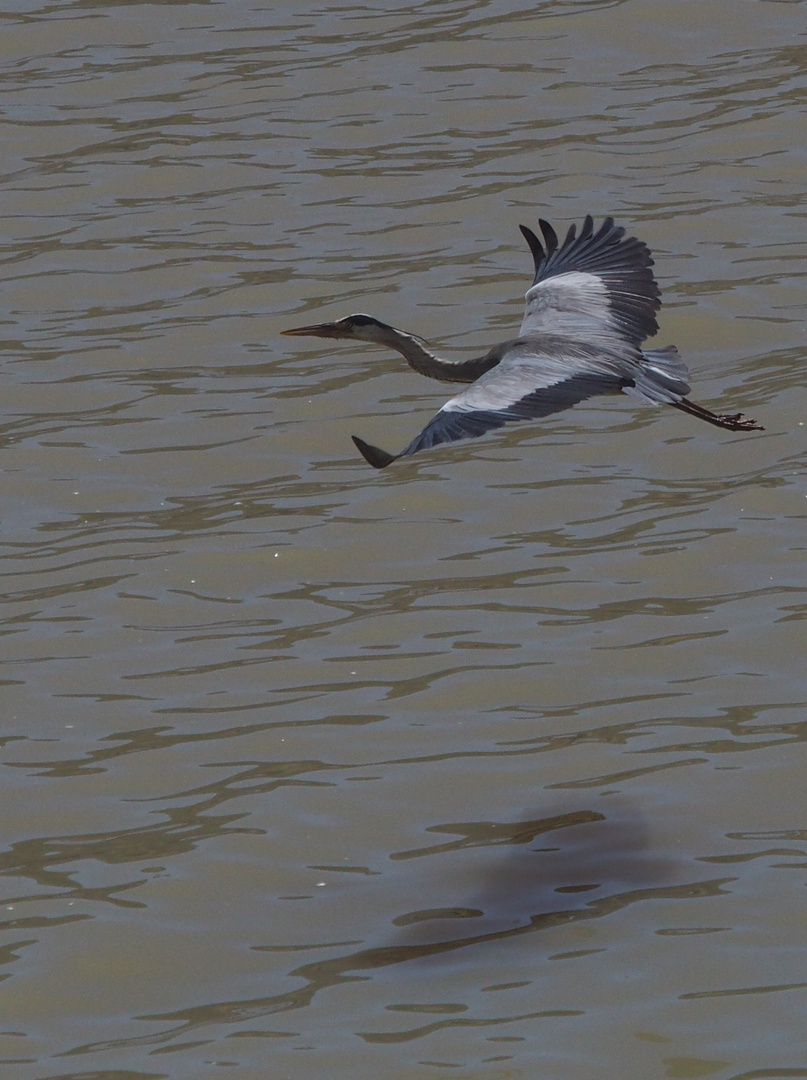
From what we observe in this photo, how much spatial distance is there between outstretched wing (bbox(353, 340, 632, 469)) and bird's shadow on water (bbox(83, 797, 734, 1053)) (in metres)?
1.46

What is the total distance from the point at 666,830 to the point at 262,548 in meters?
3.16

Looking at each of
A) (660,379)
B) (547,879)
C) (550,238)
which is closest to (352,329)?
(550,238)

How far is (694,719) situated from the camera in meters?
7.89

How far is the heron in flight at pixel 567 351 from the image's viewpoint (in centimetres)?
717

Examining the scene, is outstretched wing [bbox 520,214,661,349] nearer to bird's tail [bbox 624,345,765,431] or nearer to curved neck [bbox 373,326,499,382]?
bird's tail [bbox 624,345,765,431]

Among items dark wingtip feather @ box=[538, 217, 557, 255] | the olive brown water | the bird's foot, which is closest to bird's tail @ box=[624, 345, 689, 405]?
the bird's foot

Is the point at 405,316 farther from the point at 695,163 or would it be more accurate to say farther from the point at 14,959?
the point at 14,959

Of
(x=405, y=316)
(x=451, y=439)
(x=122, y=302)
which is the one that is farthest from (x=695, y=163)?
(x=451, y=439)

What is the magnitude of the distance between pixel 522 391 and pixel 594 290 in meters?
1.89

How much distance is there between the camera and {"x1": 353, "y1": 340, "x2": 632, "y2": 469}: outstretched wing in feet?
22.3

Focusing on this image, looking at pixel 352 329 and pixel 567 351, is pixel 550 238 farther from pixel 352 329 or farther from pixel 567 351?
pixel 567 351

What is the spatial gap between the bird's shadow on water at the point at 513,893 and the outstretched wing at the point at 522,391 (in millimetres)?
1462

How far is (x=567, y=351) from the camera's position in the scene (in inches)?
322

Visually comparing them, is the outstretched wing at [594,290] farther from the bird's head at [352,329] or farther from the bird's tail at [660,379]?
the bird's head at [352,329]
